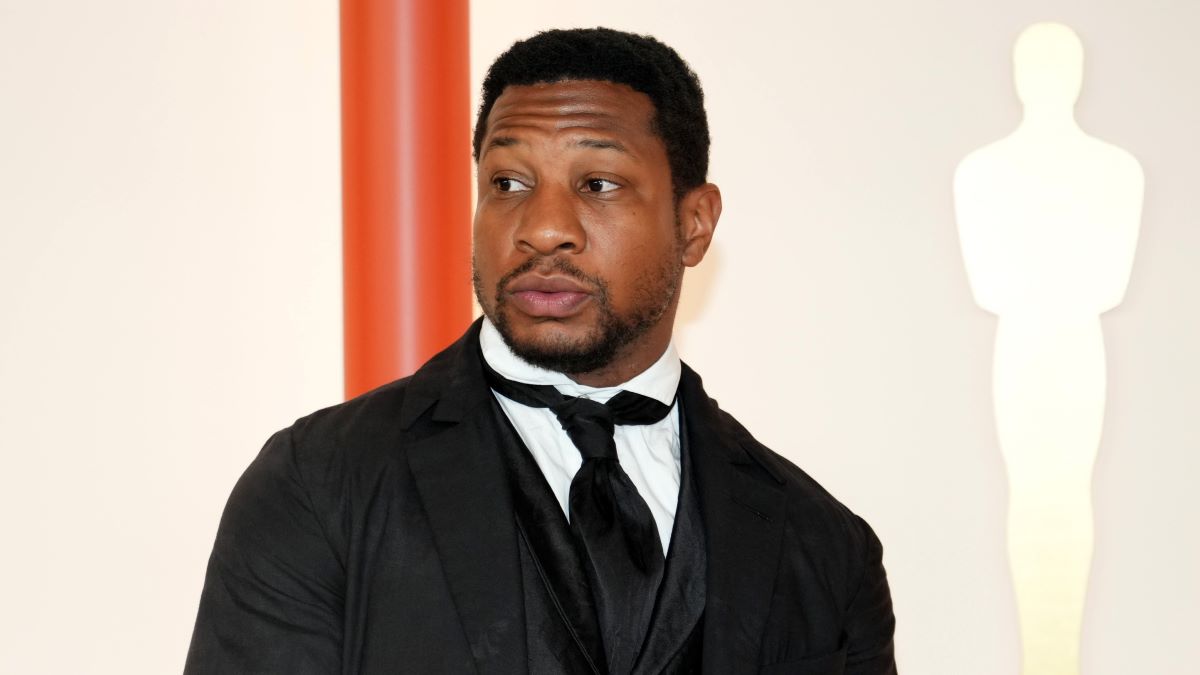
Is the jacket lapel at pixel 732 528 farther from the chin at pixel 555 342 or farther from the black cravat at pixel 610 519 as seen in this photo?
the chin at pixel 555 342

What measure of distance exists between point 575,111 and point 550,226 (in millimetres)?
155

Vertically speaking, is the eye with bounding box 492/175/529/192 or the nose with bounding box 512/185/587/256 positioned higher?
the eye with bounding box 492/175/529/192

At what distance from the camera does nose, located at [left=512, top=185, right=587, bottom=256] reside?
148cm

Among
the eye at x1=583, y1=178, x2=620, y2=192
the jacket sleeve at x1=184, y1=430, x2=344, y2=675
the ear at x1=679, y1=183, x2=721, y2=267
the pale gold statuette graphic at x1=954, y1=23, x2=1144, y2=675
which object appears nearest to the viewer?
the jacket sleeve at x1=184, y1=430, x2=344, y2=675

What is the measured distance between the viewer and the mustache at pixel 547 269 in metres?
1.49

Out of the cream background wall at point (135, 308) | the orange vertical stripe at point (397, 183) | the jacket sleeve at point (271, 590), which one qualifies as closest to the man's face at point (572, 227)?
the jacket sleeve at point (271, 590)

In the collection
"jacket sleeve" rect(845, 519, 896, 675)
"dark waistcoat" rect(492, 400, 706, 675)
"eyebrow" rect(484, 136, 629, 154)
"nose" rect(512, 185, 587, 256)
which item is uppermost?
"eyebrow" rect(484, 136, 629, 154)

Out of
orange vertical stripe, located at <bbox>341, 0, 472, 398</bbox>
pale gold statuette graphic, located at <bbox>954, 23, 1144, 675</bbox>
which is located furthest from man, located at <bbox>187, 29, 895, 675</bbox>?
pale gold statuette graphic, located at <bbox>954, 23, 1144, 675</bbox>

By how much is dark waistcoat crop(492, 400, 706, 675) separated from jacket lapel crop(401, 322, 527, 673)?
5 cm

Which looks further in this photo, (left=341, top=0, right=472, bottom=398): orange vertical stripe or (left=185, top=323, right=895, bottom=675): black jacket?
(left=341, top=0, right=472, bottom=398): orange vertical stripe

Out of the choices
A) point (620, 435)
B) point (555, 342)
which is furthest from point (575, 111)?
point (620, 435)

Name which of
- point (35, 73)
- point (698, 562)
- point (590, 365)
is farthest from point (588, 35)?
point (35, 73)

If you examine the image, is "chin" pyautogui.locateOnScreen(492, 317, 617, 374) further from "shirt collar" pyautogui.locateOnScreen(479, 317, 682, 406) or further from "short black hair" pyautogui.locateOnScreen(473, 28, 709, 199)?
"short black hair" pyautogui.locateOnScreen(473, 28, 709, 199)

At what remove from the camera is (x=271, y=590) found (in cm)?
133
